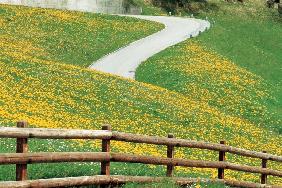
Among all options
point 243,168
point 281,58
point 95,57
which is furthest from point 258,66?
point 243,168

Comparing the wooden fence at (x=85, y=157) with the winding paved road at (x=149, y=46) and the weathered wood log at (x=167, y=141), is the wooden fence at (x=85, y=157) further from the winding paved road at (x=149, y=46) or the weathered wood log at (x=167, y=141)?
the winding paved road at (x=149, y=46)

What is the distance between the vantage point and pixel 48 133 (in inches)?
582

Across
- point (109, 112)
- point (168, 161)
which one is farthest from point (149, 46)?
point (168, 161)

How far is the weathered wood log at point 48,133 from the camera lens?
13.7 metres

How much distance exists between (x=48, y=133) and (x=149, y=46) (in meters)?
57.7

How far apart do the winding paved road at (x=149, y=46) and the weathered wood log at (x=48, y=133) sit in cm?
4010

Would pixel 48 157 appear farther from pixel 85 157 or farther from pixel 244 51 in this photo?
pixel 244 51

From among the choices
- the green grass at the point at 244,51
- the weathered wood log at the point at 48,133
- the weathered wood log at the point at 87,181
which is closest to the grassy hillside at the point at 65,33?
the green grass at the point at 244,51

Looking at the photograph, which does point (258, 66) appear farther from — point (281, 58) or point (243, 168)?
point (243, 168)

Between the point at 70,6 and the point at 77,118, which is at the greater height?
the point at 70,6

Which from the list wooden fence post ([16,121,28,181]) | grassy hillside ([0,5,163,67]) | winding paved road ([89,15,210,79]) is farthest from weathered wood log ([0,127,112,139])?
winding paved road ([89,15,210,79])

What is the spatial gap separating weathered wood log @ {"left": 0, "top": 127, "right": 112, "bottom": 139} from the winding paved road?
132ft

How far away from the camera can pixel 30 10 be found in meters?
74.2

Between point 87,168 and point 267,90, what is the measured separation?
4327 centimetres
